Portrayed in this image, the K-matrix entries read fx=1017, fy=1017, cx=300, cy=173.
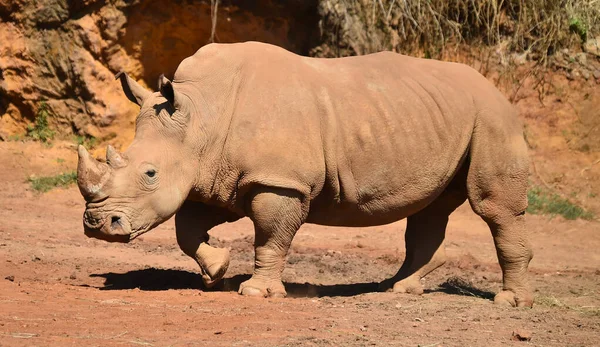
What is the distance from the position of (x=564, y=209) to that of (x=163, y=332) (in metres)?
8.87

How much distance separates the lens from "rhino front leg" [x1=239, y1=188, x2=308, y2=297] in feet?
24.8

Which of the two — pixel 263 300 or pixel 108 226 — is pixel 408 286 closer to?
pixel 263 300

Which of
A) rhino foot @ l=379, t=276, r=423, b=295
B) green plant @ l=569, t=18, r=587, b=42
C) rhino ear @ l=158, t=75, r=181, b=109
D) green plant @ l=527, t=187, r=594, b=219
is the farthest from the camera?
green plant @ l=569, t=18, r=587, b=42

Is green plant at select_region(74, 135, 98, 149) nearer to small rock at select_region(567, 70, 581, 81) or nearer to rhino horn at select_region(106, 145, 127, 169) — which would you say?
rhino horn at select_region(106, 145, 127, 169)

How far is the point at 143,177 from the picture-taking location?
7.39 meters

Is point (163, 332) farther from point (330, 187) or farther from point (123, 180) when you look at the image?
point (330, 187)

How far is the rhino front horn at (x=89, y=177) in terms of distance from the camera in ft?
23.5

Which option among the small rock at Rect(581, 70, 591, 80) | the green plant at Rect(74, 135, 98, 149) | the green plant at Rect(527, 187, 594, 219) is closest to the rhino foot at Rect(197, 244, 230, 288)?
the green plant at Rect(74, 135, 98, 149)

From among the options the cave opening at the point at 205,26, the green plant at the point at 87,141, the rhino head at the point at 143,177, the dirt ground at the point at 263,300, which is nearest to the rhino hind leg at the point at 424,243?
the dirt ground at the point at 263,300

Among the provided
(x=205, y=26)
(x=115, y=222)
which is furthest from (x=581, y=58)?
(x=115, y=222)

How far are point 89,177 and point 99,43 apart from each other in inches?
277

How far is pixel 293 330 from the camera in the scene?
20.8ft

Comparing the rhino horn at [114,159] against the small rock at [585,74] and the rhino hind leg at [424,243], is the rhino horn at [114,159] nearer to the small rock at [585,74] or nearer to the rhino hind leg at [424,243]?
the rhino hind leg at [424,243]

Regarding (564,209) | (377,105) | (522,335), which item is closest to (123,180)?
(377,105)
